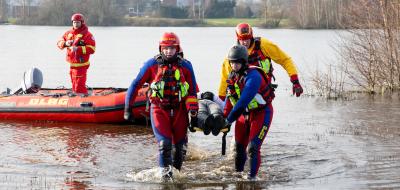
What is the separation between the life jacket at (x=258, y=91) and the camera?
847 centimetres

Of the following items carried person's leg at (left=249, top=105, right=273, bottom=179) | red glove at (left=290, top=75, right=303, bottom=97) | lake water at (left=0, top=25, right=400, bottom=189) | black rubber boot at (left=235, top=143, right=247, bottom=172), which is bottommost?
lake water at (left=0, top=25, right=400, bottom=189)

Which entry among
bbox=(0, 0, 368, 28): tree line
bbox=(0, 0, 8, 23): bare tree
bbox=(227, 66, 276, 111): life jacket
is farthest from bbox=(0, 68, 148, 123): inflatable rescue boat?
bbox=(0, 0, 8, 23): bare tree

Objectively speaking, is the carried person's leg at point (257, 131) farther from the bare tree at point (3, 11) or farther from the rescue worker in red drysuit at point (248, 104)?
the bare tree at point (3, 11)

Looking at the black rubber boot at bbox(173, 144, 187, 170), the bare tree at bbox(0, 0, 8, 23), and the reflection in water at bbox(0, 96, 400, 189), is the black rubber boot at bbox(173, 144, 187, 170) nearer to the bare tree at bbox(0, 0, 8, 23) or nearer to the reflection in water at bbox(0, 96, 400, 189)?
the reflection in water at bbox(0, 96, 400, 189)

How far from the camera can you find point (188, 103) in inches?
337

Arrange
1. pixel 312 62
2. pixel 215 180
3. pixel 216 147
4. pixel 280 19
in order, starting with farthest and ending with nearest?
pixel 280 19 < pixel 312 62 < pixel 216 147 < pixel 215 180

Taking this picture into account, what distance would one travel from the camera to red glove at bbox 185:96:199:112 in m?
8.54

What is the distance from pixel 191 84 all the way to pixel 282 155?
2532mm

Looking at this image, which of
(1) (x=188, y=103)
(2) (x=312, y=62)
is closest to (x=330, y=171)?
(1) (x=188, y=103)

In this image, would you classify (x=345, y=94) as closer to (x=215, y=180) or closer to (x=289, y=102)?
(x=289, y=102)

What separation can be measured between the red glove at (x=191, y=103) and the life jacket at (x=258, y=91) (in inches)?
15.0

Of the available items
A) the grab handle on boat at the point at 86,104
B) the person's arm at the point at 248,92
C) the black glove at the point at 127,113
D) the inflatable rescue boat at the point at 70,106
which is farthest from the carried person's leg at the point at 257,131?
the grab handle on boat at the point at 86,104

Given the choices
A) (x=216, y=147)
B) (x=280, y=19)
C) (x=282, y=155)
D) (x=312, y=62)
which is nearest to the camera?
(x=282, y=155)

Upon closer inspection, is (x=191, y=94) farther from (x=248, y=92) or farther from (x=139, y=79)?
(x=248, y=92)
